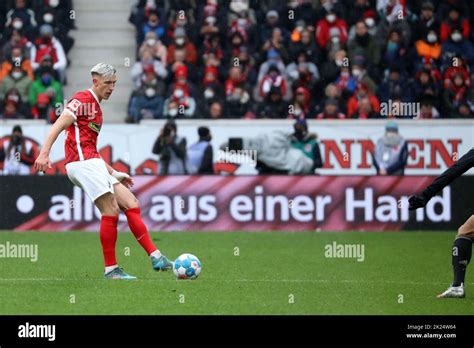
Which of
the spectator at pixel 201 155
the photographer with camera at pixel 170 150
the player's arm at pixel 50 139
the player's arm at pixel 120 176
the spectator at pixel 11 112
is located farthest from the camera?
the spectator at pixel 11 112

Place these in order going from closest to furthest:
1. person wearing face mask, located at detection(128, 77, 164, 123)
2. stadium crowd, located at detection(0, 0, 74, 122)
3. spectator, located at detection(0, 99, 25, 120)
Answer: spectator, located at detection(0, 99, 25, 120) → stadium crowd, located at detection(0, 0, 74, 122) → person wearing face mask, located at detection(128, 77, 164, 123)

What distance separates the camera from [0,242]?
1958 cm

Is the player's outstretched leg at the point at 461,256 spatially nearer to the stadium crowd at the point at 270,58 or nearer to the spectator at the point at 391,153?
the spectator at the point at 391,153

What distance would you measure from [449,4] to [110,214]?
1346cm

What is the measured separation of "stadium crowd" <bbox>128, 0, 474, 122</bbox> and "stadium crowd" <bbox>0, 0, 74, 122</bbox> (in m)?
1.42

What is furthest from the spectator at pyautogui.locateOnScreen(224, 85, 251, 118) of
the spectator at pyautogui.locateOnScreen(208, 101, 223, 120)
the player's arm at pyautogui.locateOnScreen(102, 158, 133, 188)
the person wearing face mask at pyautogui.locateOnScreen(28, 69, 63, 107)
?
the player's arm at pyautogui.locateOnScreen(102, 158, 133, 188)

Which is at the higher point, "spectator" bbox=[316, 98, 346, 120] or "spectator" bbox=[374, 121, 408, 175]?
"spectator" bbox=[316, 98, 346, 120]

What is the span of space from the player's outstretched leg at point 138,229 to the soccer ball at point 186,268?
126 mm

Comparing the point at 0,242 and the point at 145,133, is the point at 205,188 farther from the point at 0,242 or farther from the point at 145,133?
the point at 0,242

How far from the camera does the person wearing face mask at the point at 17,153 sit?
22.2m

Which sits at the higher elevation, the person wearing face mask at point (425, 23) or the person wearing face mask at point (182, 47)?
the person wearing face mask at point (425, 23)

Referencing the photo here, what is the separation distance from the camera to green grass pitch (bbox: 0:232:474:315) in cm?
1181

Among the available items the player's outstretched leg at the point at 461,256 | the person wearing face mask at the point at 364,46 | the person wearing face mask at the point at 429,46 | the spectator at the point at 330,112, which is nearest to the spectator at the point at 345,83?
the spectator at the point at 330,112

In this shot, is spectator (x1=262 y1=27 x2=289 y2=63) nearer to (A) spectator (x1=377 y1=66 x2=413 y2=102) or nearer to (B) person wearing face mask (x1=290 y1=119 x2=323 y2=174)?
(A) spectator (x1=377 y1=66 x2=413 y2=102)
